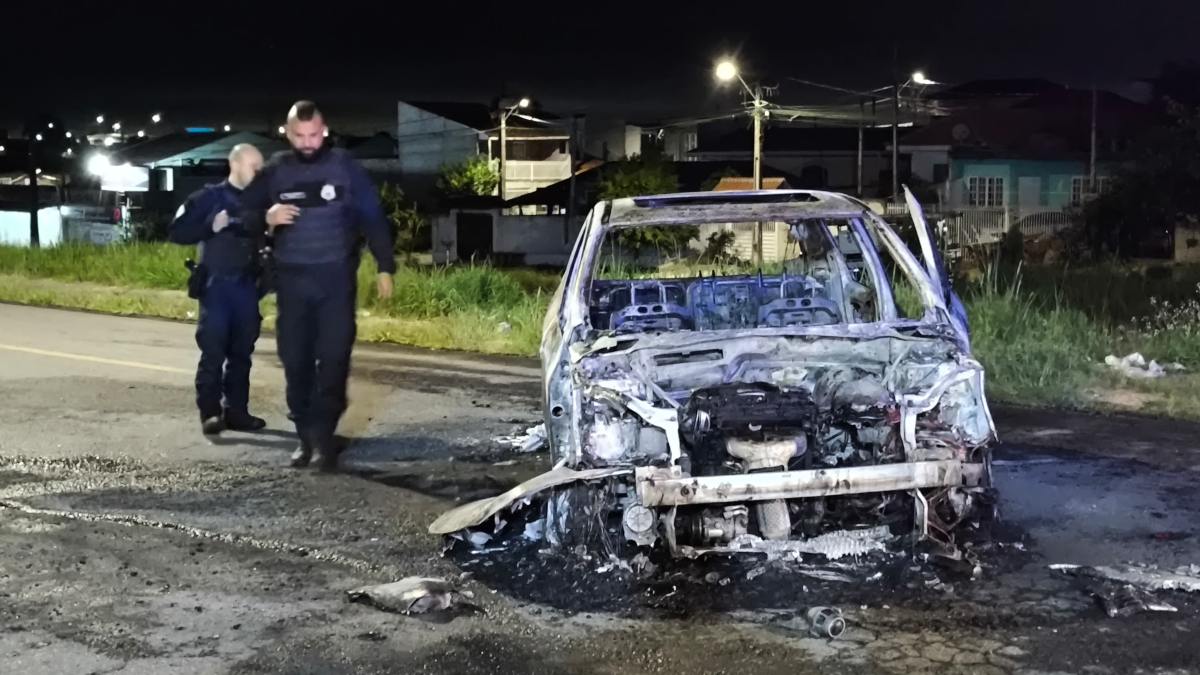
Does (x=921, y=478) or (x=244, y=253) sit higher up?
(x=244, y=253)

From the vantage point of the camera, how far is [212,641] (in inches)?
179

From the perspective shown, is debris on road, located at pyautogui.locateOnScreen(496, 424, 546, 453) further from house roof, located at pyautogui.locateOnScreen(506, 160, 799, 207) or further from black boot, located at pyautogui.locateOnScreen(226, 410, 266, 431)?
house roof, located at pyautogui.locateOnScreen(506, 160, 799, 207)

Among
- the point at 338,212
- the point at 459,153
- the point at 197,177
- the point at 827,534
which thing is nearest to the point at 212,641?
the point at 827,534

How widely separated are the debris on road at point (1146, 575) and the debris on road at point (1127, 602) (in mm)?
123

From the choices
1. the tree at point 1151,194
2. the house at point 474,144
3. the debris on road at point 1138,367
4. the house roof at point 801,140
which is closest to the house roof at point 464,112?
the house at point 474,144

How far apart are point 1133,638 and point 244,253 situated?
17.4 ft

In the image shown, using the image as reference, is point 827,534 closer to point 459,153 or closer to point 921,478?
point 921,478

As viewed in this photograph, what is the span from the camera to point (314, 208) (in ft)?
22.4

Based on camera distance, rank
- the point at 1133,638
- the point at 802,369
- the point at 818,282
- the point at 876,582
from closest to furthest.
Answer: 1. the point at 1133,638
2. the point at 876,582
3. the point at 802,369
4. the point at 818,282

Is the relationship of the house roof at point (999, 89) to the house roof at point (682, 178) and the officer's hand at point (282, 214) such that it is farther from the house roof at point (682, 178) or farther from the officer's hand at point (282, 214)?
the officer's hand at point (282, 214)

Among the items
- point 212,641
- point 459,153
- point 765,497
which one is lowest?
point 212,641

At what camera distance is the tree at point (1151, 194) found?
3634 centimetres

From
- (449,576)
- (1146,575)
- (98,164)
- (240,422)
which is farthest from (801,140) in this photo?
(449,576)

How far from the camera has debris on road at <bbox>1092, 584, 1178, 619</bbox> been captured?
187 inches
